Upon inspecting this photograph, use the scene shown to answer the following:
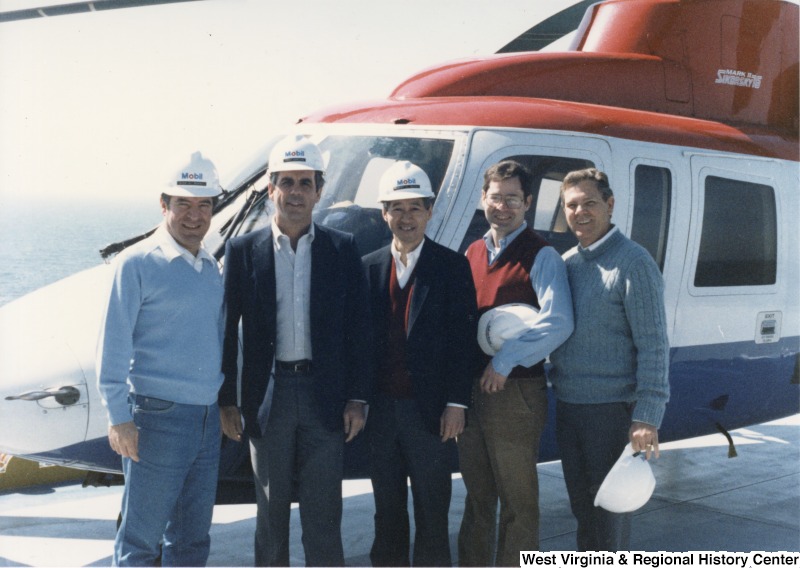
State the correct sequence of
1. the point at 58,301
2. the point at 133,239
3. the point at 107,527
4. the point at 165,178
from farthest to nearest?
1. the point at 107,527
2. the point at 133,239
3. the point at 58,301
4. the point at 165,178

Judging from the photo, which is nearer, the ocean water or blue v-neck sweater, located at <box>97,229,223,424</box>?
blue v-neck sweater, located at <box>97,229,223,424</box>

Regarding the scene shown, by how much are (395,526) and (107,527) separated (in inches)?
98.1

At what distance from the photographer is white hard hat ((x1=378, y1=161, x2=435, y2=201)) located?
3193mm

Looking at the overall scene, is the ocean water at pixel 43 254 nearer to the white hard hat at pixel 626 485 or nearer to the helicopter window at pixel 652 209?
the helicopter window at pixel 652 209

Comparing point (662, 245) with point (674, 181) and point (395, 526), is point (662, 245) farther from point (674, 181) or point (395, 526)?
point (395, 526)

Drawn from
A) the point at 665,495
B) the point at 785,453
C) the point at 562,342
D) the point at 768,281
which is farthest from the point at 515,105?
the point at 785,453

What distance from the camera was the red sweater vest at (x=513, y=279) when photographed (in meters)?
3.32

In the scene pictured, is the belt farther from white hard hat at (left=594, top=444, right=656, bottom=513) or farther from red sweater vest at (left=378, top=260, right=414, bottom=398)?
white hard hat at (left=594, top=444, right=656, bottom=513)

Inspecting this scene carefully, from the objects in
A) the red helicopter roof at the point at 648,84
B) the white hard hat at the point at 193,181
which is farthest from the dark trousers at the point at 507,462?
the red helicopter roof at the point at 648,84

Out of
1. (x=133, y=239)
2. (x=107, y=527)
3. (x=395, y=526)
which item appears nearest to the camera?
(x=395, y=526)

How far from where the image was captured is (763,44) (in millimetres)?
5809

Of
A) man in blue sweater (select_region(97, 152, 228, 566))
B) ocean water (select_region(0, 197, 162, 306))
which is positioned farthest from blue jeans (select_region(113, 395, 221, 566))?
ocean water (select_region(0, 197, 162, 306))

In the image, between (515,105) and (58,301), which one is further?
(515,105)

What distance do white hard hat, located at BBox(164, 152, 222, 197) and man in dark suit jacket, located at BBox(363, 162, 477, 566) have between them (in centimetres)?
63
